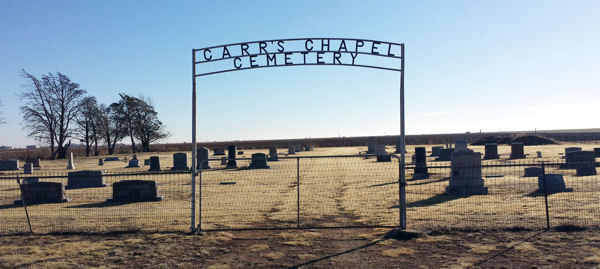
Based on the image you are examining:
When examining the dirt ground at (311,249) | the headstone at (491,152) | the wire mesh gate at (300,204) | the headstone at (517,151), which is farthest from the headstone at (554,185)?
the headstone at (517,151)

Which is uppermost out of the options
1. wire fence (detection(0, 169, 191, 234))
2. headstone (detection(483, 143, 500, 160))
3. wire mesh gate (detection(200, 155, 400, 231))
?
headstone (detection(483, 143, 500, 160))

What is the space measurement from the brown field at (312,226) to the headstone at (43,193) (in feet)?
2.22

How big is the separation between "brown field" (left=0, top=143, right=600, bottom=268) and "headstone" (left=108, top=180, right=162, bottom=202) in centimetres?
52

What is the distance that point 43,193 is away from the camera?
598 inches

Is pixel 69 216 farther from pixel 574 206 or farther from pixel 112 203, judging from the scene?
pixel 574 206

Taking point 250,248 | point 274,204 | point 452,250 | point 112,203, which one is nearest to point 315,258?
point 250,248

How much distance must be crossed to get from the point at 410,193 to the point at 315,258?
898cm

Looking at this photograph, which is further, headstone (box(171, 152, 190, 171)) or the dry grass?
headstone (box(171, 152, 190, 171))

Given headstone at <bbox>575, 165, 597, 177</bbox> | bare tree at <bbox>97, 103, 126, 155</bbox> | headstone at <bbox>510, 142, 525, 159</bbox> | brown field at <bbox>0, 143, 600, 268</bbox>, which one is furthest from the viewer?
bare tree at <bbox>97, 103, 126, 155</bbox>

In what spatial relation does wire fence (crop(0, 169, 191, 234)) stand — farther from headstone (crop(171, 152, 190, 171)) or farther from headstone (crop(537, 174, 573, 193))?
headstone (crop(537, 174, 573, 193))

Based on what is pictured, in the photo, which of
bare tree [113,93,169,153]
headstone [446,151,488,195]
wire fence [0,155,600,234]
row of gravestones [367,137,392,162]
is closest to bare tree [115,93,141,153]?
bare tree [113,93,169,153]

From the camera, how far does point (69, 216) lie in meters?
11.9

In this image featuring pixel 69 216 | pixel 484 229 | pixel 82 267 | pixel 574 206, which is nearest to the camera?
pixel 82 267

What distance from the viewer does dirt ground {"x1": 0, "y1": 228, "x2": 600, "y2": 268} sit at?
6.73 m
